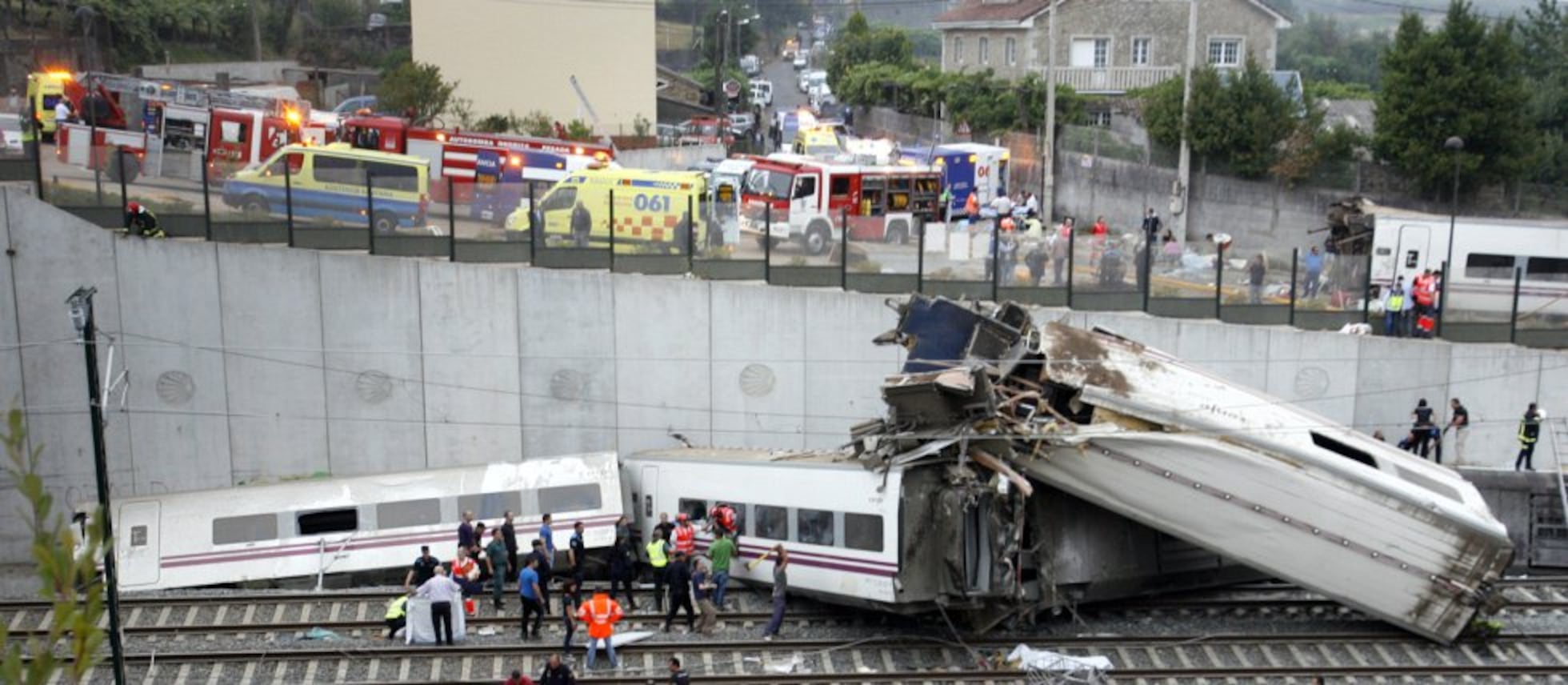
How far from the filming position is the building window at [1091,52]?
5991 centimetres

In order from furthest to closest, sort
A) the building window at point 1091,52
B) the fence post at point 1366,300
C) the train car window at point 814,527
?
1. the building window at point 1091,52
2. the fence post at point 1366,300
3. the train car window at point 814,527

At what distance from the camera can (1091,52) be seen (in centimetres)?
6016

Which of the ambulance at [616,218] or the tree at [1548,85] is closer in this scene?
the ambulance at [616,218]

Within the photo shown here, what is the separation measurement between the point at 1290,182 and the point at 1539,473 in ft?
72.9

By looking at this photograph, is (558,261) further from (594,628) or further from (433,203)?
(594,628)

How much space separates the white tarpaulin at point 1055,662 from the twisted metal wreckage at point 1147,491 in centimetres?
80

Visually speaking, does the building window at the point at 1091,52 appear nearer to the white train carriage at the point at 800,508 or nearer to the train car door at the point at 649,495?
the white train carriage at the point at 800,508

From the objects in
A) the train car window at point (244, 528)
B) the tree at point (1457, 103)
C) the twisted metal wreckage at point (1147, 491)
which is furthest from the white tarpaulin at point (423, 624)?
the tree at point (1457, 103)

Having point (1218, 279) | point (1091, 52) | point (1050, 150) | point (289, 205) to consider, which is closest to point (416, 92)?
point (1050, 150)

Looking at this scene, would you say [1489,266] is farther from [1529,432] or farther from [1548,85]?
[1548,85]

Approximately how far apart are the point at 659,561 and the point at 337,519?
18.0ft

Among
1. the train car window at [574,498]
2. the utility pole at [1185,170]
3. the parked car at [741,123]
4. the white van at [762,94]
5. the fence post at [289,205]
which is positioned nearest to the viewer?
the train car window at [574,498]

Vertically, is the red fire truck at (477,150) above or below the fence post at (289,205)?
above

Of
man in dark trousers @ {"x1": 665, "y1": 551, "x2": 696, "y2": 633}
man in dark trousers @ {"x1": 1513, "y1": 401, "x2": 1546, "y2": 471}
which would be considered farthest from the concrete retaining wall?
man in dark trousers @ {"x1": 665, "y1": 551, "x2": 696, "y2": 633}
